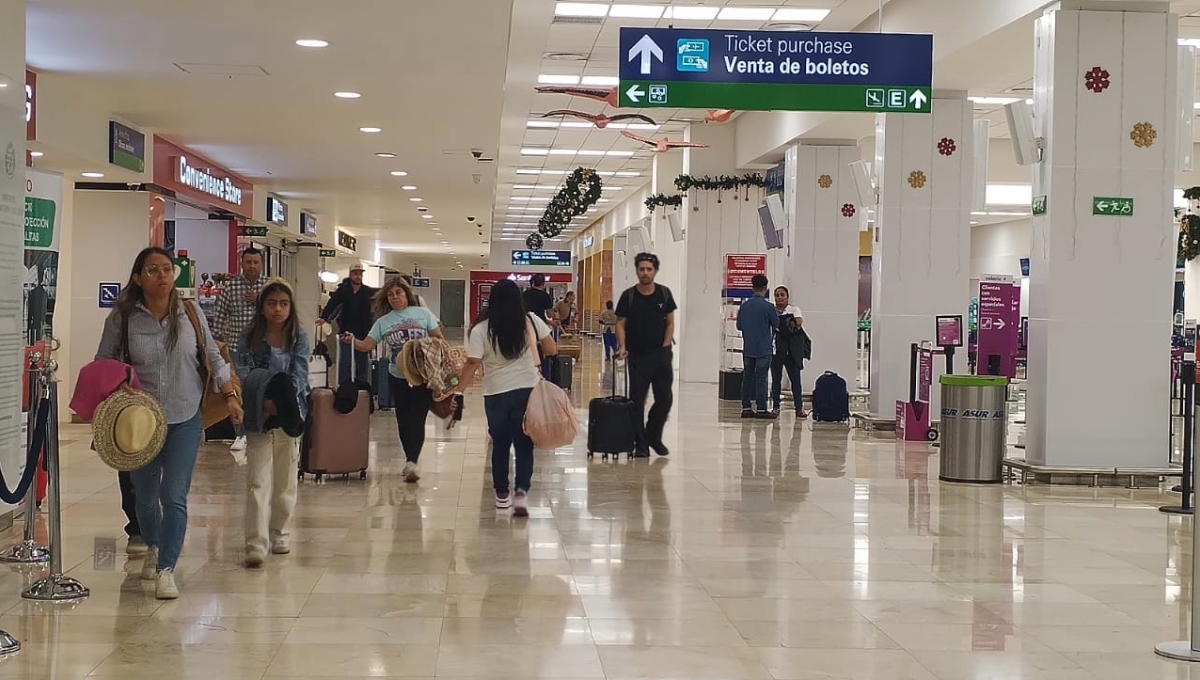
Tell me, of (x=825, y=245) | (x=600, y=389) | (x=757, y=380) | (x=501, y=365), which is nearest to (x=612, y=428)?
(x=501, y=365)

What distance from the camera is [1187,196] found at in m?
21.2

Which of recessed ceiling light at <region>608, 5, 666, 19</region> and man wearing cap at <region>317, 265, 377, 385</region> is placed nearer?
recessed ceiling light at <region>608, 5, 666, 19</region>

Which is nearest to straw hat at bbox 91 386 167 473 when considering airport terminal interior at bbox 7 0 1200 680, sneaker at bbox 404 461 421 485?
airport terminal interior at bbox 7 0 1200 680

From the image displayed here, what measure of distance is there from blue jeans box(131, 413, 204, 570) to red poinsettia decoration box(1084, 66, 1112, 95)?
23.2ft

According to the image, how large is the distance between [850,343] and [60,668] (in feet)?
47.4

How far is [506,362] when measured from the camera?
761 centimetres

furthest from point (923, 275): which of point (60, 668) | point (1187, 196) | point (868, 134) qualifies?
point (60, 668)

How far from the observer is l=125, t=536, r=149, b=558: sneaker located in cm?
642

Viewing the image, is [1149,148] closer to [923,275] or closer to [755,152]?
[923,275]

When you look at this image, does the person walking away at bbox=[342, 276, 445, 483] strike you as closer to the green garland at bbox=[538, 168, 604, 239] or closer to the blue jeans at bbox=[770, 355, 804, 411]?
the blue jeans at bbox=[770, 355, 804, 411]

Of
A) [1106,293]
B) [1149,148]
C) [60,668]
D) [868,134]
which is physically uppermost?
[868,134]

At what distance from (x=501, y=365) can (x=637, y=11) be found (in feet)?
21.3

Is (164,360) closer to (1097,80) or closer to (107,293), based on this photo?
(1097,80)

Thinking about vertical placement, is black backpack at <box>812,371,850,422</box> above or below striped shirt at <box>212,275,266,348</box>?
below
